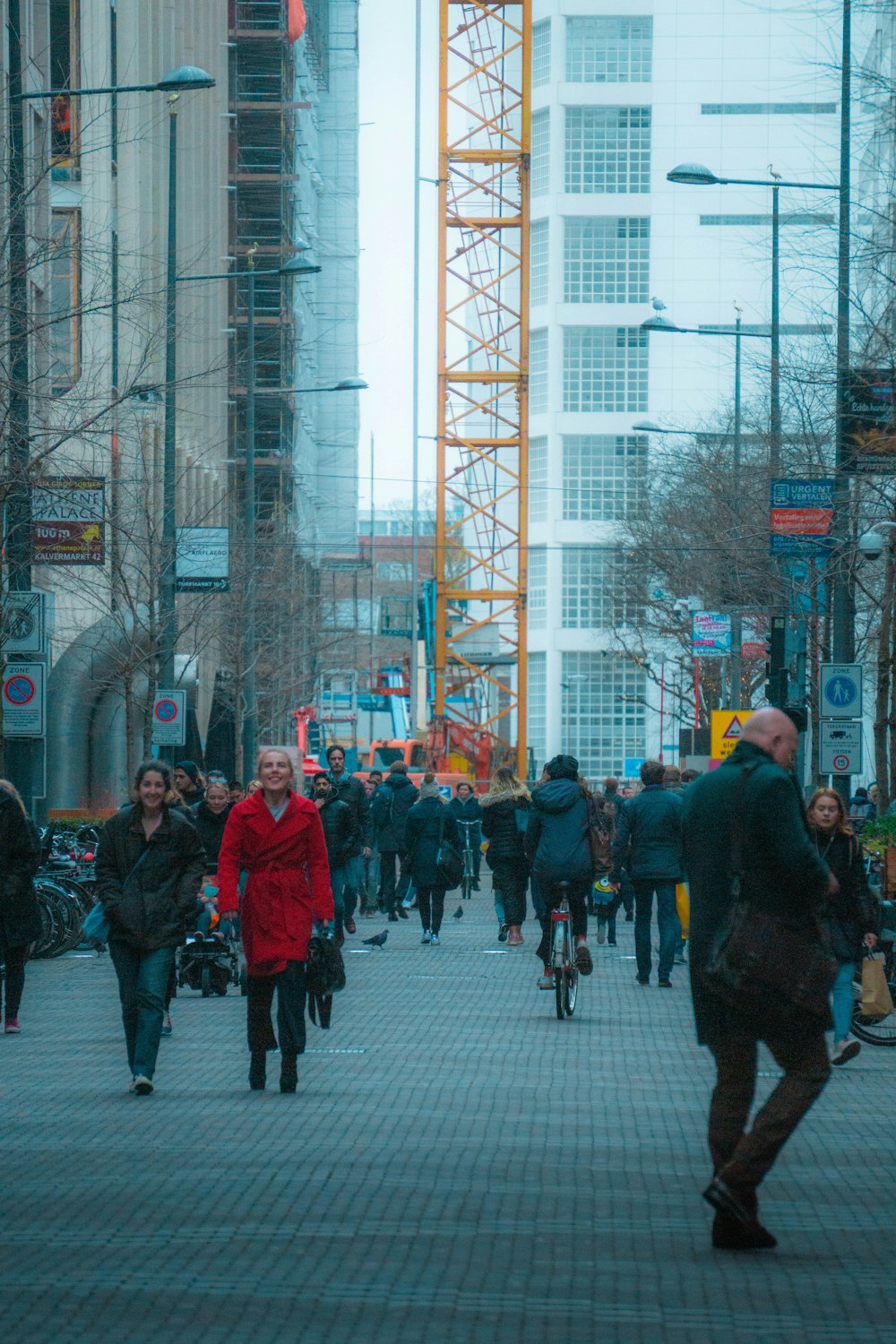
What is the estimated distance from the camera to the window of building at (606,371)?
298 ft

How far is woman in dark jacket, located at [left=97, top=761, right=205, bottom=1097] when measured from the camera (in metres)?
11.6

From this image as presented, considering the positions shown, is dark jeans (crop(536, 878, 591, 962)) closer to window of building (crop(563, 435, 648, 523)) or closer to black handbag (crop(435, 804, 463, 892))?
black handbag (crop(435, 804, 463, 892))

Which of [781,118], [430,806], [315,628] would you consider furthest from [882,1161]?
[781,118]

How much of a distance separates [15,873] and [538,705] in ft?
259

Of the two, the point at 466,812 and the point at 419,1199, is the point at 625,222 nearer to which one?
the point at 466,812

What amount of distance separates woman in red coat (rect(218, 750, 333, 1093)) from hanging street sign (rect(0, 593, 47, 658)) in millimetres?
9726

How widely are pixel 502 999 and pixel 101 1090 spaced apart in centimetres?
623

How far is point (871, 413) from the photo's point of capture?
2011 centimetres

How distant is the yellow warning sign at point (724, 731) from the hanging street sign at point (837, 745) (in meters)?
10.2

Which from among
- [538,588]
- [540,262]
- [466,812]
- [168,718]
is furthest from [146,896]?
[540,262]

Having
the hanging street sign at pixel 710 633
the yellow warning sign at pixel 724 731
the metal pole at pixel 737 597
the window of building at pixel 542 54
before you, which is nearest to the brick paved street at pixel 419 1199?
the metal pole at pixel 737 597

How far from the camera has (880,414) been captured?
20.1 meters

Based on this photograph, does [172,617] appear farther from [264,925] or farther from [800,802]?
[800,802]

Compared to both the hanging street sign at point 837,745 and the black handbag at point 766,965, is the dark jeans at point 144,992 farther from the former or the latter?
the hanging street sign at point 837,745
